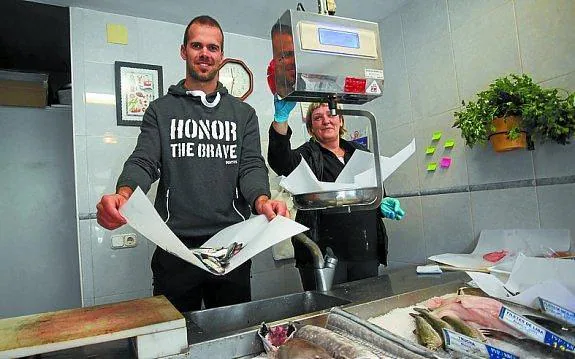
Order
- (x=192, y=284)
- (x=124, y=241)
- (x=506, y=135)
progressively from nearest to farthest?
1. (x=192, y=284)
2. (x=506, y=135)
3. (x=124, y=241)

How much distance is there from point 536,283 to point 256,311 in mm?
689

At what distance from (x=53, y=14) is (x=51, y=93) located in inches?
43.3

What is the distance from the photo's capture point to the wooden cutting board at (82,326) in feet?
1.86

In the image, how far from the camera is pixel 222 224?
1231 mm

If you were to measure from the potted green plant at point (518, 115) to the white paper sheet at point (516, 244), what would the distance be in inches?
13.7

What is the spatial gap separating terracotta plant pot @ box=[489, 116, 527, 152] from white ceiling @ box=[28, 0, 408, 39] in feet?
3.33

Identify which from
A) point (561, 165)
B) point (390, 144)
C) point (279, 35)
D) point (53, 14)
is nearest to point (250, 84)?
point (390, 144)

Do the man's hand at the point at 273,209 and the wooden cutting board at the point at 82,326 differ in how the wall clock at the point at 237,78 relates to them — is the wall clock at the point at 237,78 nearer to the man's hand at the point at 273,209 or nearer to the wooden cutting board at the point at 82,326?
the man's hand at the point at 273,209

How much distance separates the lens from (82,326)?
635mm

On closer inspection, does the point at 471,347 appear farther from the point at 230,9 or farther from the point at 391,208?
the point at 230,9

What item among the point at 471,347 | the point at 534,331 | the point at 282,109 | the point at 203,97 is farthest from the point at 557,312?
the point at 203,97

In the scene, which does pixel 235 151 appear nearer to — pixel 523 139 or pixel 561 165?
pixel 523 139

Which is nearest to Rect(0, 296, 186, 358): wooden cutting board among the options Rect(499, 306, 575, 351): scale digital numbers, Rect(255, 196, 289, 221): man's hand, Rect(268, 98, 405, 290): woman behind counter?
Rect(255, 196, 289, 221): man's hand

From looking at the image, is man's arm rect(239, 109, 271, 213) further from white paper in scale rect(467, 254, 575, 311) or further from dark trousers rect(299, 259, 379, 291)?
white paper in scale rect(467, 254, 575, 311)
